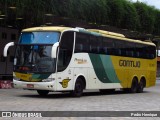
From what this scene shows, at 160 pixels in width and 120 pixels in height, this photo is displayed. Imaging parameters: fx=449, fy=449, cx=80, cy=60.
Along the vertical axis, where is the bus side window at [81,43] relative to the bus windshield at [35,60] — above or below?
above

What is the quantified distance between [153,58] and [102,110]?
54.0 feet

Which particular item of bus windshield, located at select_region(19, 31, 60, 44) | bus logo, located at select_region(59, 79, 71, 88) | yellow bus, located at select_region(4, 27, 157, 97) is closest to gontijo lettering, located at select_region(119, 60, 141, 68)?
yellow bus, located at select_region(4, 27, 157, 97)

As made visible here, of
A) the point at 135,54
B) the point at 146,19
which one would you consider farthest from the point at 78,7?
the point at 146,19

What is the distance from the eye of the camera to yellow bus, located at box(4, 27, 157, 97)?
794 inches

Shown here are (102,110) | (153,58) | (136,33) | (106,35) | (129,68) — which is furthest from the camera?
(136,33)

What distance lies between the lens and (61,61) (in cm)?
2056

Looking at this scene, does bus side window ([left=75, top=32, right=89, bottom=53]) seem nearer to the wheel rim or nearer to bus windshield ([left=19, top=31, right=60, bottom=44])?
bus windshield ([left=19, top=31, right=60, bottom=44])

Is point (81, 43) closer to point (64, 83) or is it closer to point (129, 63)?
point (64, 83)

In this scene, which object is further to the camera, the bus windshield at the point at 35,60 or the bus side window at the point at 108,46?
the bus side window at the point at 108,46

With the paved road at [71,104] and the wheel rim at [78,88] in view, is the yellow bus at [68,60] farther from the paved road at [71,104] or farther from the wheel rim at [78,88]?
the paved road at [71,104]

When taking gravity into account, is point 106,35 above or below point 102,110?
above

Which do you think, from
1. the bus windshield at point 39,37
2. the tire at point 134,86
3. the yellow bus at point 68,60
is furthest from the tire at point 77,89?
the tire at point 134,86

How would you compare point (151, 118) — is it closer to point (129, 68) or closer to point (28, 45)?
point (28, 45)

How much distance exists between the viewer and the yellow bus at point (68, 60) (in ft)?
66.2
